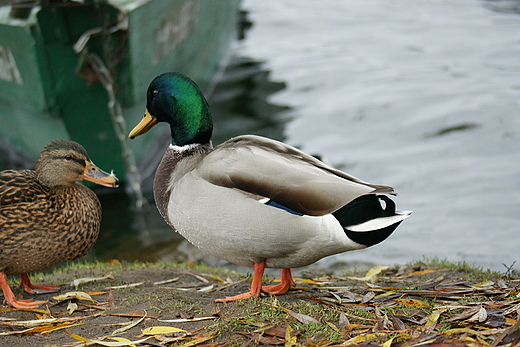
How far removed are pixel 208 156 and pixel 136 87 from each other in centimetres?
402

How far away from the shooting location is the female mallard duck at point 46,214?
3.20 m

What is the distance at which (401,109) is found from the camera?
9.17 meters

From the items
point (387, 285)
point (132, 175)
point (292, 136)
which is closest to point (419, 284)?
point (387, 285)

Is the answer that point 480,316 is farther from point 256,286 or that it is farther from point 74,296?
point 74,296

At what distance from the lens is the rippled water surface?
6086 mm

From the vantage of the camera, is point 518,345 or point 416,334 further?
point 416,334

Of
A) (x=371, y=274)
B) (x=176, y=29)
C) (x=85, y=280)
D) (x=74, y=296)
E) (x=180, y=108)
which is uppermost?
(x=180, y=108)

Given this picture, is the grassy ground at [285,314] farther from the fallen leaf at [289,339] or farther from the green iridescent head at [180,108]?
the green iridescent head at [180,108]

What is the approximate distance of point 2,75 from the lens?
22.2 feet

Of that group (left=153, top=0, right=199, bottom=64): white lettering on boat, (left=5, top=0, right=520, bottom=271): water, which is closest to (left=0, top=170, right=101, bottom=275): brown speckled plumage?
(left=5, top=0, right=520, bottom=271): water

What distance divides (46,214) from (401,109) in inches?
276

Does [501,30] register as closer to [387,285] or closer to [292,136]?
[292,136]

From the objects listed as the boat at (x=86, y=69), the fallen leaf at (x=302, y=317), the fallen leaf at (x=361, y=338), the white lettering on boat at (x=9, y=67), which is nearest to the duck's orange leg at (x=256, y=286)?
the fallen leaf at (x=302, y=317)

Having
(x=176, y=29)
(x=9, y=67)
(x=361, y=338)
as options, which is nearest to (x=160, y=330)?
(x=361, y=338)
